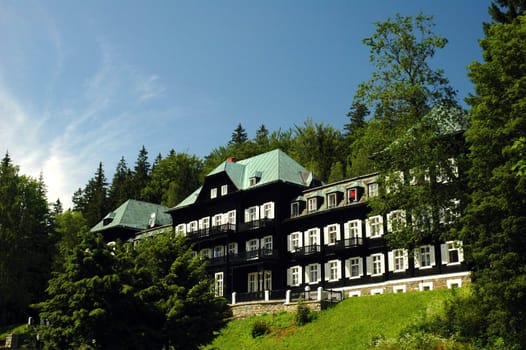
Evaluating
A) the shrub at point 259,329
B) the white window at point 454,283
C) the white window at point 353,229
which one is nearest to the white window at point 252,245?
the white window at point 353,229

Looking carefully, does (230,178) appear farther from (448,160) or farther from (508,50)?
(508,50)

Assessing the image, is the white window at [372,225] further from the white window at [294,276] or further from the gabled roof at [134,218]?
the gabled roof at [134,218]

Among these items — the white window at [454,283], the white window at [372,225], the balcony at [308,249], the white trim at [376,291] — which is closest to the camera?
the white window at [454,283]

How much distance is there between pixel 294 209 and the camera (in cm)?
5469

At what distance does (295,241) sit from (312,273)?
3158mm

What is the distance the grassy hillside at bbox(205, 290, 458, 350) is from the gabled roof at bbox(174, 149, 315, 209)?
15.4 metres

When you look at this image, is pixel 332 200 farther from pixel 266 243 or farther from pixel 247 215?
pixel 247 215

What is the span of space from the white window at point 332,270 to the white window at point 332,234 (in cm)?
153

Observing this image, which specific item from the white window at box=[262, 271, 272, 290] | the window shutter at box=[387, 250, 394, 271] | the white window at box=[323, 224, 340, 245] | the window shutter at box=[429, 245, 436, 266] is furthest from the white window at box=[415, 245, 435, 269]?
the white window at box=[262, 271, 272, 290]

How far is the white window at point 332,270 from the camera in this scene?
49.9m

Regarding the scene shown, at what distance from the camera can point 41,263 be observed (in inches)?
2712

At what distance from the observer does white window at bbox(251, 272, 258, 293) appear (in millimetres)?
55469

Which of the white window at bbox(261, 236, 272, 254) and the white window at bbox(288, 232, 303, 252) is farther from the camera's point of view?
the white window at bbox(261, 236, 272, 254)

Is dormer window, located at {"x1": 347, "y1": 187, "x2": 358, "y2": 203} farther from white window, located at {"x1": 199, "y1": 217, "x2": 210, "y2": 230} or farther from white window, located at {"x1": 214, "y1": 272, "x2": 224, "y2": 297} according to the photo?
white window, located at {"x1": 199, "y1": 217, "x2": 210, "y2": 230}
